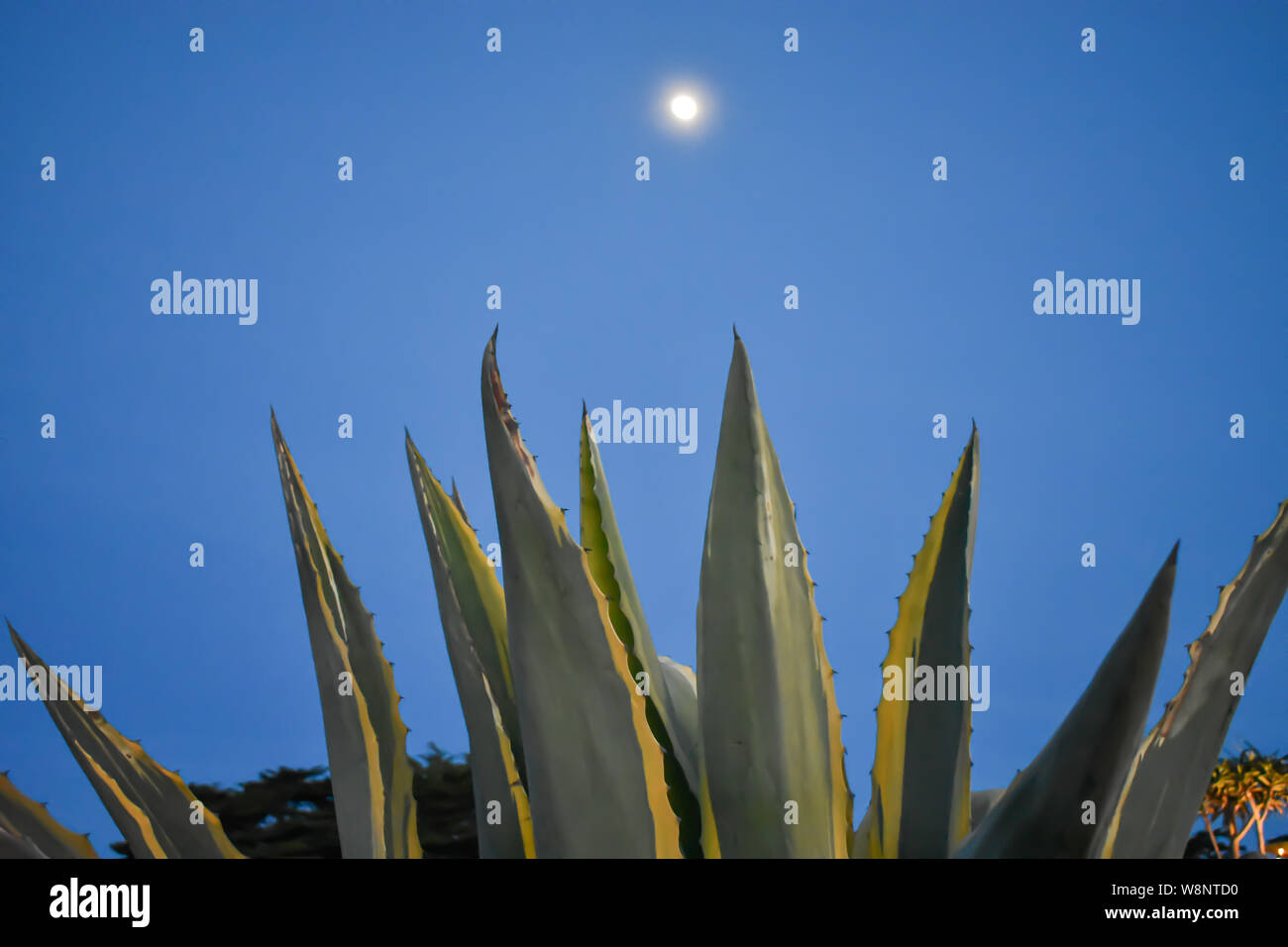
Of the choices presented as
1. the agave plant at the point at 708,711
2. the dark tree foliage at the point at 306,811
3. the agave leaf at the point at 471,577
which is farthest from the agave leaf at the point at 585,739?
the dark tree foliage at the point at 306,811

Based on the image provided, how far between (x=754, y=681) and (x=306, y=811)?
2.55 m

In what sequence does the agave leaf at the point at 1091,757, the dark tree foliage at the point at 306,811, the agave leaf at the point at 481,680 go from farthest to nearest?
the dark tree foliage at the point at 306,811, the agave leaf at the point at 481,680, the agave leaf at the point at 1091,757

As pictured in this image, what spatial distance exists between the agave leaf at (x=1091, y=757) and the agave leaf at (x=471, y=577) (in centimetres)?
26

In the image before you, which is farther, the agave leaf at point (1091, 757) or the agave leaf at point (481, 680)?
the agave leaf at point (481, 680)

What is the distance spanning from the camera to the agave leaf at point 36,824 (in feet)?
1.48

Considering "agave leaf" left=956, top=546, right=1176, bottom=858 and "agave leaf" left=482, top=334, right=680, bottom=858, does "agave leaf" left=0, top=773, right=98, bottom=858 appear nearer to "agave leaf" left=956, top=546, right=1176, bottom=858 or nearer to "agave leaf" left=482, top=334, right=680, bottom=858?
"agave leaf" left=482, top=334, right=680, bottom=858

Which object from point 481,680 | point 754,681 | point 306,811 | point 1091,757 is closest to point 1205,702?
point 1091,757

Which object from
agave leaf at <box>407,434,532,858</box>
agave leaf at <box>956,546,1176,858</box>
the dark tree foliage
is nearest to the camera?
agave leaf at <box>956,546,1176,858</box>

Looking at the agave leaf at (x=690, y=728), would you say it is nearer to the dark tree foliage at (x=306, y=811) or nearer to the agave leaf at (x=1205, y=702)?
the agave leaf at (x=1205, y=702)

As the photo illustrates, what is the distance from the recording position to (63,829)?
47 cm

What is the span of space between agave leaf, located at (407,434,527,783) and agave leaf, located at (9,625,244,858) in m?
0.17

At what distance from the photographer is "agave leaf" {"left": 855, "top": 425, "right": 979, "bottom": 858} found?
1.47 ft

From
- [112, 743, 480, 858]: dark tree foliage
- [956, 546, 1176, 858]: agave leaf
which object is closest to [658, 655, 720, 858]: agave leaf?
[956, 546, 1176, 858]: agave leaf

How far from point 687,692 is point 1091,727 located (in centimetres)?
24
